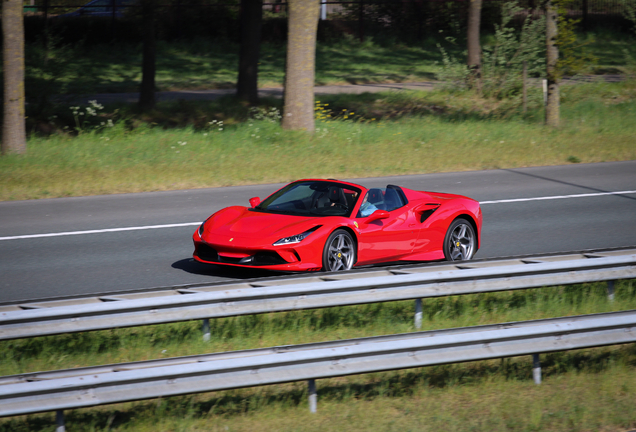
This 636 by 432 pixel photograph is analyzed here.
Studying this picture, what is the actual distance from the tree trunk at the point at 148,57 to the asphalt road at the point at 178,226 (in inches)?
389

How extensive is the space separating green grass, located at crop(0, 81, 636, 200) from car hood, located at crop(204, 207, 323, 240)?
22.5 feet

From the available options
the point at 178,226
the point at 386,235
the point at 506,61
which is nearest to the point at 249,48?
the point at 506,61

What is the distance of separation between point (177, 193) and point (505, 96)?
1519 centimetres

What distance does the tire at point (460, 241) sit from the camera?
9.66 m

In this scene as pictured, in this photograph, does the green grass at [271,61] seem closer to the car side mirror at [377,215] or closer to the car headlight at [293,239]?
the car side mirror at [377,215]

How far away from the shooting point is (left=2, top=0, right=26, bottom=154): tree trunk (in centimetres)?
1709

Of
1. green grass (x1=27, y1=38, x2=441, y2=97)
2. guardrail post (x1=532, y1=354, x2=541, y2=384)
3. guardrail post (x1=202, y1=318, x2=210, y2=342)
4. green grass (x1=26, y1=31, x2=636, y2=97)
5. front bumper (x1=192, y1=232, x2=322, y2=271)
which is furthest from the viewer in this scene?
green grass (x1=26, y1=31, x2=636, y2=97)

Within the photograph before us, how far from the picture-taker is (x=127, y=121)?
22641mm

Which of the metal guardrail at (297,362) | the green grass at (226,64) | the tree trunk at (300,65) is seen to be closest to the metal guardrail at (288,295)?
the metal guardrail at (297,362)

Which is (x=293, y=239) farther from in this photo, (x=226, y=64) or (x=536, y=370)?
(x=226, y=64)

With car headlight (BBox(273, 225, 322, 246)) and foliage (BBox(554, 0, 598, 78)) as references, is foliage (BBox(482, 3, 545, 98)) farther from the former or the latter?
car headlight (BBox(273, 225, 322, 246))

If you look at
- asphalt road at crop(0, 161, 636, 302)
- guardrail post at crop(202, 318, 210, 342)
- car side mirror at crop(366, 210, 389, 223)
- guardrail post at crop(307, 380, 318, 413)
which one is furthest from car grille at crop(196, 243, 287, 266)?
guardrail post at crop(307, 380, 318, 413)

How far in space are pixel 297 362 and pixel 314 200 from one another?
179 inches

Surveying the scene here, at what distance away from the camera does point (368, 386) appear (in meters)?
5.66
